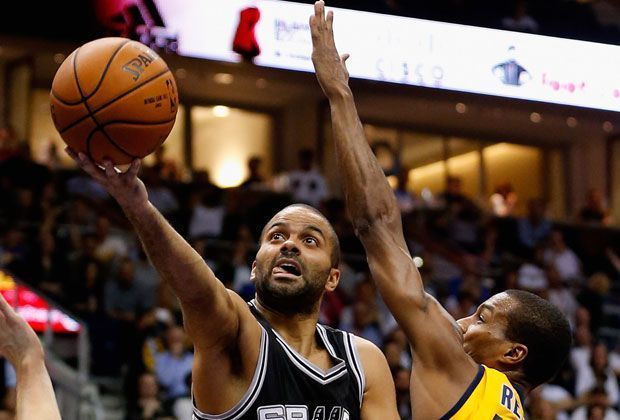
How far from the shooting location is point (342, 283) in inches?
514

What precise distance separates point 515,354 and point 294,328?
0.83m

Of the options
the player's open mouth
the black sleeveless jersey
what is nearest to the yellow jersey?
the black sleeveless jersey

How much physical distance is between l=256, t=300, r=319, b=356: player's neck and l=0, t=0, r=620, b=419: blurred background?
530 centimetres

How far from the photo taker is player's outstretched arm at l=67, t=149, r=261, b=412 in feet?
12.2

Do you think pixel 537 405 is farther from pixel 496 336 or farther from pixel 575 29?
pixel 496 336

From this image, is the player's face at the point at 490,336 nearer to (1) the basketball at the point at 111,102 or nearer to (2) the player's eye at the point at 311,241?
(2) the player's eye at the point at 311,241

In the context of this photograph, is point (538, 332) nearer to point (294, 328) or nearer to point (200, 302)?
point (294, 328)

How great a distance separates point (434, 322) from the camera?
444 cm

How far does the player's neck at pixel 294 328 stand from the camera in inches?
176

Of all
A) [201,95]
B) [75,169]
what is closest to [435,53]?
[75,169]

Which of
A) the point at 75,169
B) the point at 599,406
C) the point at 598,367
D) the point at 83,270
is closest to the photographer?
the point at 83,270

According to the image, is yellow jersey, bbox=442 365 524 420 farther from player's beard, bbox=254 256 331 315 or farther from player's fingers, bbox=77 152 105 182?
player's fingers, bbox=77 152 105 182

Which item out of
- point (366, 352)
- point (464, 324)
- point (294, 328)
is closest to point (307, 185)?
point (464, 324)

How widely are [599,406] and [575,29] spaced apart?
403 centimetres
